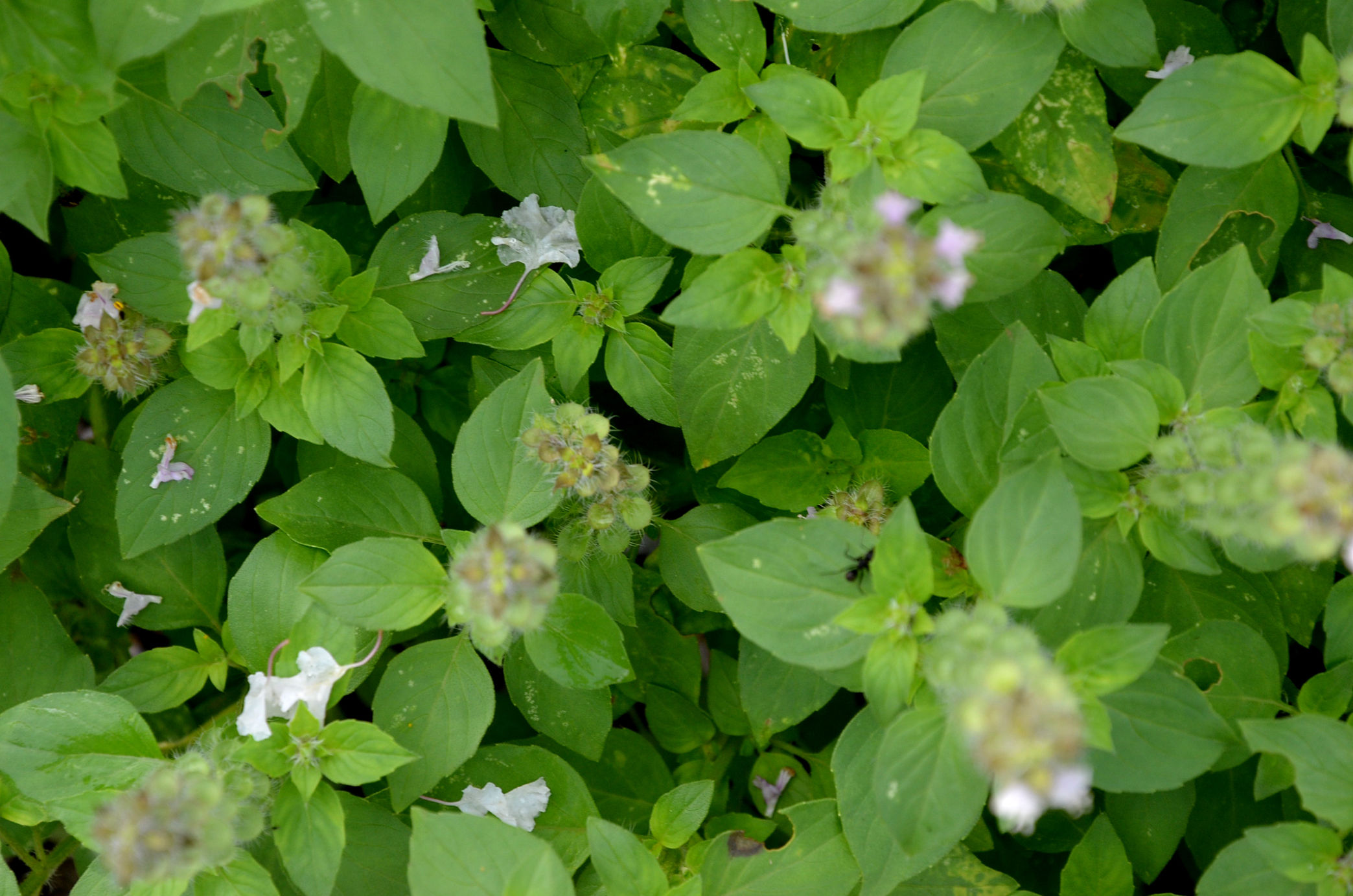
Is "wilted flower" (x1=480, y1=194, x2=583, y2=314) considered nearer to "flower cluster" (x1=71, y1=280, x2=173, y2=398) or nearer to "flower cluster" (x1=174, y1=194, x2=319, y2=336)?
→ "flower cluster" (x1=174, y1=194, x2=319, y2=336)

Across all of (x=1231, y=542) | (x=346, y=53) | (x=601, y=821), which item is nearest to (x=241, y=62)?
(x=346, y=53)

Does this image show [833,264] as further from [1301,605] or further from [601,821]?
[1301,605]

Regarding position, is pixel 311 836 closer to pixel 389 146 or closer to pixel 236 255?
pixel 236 255

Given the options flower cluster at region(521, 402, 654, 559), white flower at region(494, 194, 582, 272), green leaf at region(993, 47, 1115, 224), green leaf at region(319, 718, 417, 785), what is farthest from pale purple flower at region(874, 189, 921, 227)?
green leaf at region(319, 718, 417, 785)

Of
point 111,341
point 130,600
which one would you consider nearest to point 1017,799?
point 111,341

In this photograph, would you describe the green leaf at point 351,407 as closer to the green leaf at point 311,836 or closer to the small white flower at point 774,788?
the green leaf at point 311,836
